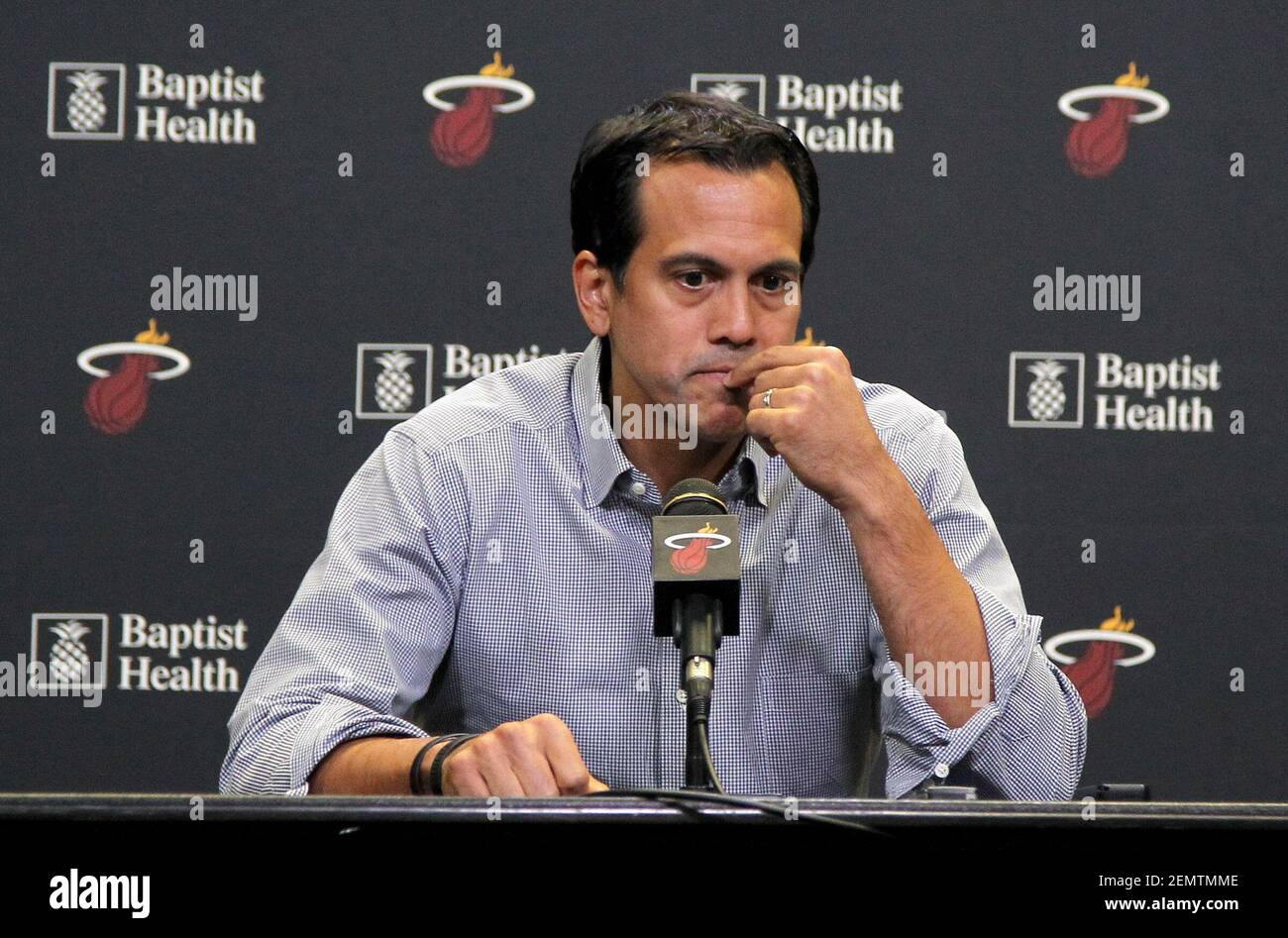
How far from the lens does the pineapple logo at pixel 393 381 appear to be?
2939 millimetres

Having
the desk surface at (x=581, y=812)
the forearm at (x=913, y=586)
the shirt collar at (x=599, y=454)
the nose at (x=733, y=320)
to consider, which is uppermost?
the nose at (x=733, y=320)

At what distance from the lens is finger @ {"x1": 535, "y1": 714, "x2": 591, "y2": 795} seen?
1.27 meters

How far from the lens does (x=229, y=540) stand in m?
2.92

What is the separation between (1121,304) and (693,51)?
1.03 meters

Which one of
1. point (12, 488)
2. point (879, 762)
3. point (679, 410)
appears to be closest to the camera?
point (679, 410)

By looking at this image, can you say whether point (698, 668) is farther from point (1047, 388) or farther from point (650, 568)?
point (1047, 388)

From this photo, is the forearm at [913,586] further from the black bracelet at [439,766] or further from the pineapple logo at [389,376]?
the pineapple logo at [389,376]

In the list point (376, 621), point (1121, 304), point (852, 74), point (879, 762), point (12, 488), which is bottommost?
point (879, 762)

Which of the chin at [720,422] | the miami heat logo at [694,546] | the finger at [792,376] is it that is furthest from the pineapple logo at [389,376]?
the miami heat logo at [694,546]

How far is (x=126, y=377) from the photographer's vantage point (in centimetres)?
292

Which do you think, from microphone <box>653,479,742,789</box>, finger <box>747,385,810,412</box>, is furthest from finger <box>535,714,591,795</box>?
finger <box>747,385,810,412</box>

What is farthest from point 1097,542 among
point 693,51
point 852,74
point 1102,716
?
point 693,51

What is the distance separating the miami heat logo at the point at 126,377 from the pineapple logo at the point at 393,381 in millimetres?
411
